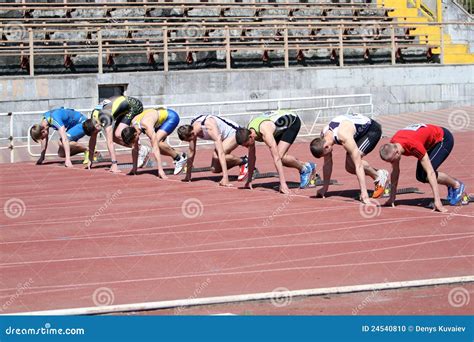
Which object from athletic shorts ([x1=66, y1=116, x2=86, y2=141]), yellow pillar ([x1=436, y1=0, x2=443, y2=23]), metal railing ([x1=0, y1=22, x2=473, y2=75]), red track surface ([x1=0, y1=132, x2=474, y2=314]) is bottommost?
red track surface ([x1=0, y1=132, x2=474, y2=314])

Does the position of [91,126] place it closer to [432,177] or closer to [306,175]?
[306,175]

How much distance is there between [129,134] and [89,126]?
1.89 metres

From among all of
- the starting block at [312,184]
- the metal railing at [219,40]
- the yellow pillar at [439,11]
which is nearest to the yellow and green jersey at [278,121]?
the starting block at [312,184]

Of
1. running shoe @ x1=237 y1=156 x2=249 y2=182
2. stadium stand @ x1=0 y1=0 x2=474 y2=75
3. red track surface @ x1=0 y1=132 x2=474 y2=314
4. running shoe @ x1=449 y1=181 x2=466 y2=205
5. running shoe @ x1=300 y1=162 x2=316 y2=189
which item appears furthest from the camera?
stadium stand @ x1=0 y1=0 x2=474 y2=75

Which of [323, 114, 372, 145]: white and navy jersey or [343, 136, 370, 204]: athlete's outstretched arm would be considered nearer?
[343, 136, 370, 204]: athlete's outstretched arm

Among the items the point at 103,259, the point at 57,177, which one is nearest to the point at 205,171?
the point at 57,177

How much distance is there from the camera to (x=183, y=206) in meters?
15.3

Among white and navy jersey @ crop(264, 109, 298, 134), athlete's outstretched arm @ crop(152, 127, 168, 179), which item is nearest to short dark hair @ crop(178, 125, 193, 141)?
athlete's outstretched arm @ crop(152, 127, 168, 179)

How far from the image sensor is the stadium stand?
90.0 ft

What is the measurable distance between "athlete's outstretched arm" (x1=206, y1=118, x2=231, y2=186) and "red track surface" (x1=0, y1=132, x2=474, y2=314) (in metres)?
0.28

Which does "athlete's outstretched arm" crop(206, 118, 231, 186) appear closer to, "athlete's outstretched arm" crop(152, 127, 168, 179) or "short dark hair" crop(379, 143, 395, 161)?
"athlete's outstretched arm" crop(152, 127, 168, 179)

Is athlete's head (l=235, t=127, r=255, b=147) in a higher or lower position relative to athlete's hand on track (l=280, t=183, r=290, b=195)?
higher

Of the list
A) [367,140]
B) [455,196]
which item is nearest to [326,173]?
[367,140]

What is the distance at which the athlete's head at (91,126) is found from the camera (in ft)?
64.7
